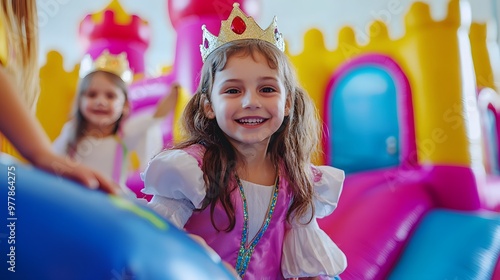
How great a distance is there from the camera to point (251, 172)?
0.85 meters

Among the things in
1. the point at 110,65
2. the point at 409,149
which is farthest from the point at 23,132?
the point at 110,65

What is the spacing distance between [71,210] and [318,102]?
154 cm

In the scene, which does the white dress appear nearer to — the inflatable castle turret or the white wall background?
the inflatable castle turret

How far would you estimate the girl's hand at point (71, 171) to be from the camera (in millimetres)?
475

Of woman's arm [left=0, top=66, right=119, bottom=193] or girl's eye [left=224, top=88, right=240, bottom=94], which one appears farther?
girl's eye [left=224, top=88, right=240, bottom=94]

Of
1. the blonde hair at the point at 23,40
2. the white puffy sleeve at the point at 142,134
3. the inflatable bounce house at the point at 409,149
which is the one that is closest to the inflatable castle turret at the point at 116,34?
the white puffy sleeve at the point at 142,134

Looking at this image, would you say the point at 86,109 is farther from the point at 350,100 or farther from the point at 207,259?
the point at 207,259

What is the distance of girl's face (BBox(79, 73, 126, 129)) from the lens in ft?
5.17

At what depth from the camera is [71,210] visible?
451 millimetres

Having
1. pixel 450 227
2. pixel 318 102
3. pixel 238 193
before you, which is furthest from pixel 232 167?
pixel 318 102

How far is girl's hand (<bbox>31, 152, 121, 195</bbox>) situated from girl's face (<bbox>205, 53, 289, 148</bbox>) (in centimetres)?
32

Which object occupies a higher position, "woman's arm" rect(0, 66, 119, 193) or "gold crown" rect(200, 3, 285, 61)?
"gold crown" rect(200, 3, 285, 61)

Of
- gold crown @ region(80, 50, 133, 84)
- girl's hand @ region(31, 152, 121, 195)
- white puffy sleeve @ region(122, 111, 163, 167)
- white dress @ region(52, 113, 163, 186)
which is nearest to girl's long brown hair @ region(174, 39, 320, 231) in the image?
girl's hand @ region(31, 152, 121, 195)

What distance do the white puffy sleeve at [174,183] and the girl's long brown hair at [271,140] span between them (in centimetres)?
2
